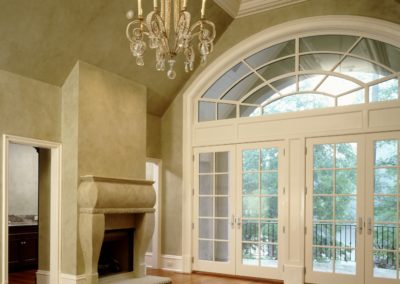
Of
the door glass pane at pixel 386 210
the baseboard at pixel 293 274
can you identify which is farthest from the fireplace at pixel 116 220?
the door glass pane at pixel 386 210

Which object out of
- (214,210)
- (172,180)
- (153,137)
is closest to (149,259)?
(172,180)

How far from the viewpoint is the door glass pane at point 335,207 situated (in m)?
5.81

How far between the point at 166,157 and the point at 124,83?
1.75 metres

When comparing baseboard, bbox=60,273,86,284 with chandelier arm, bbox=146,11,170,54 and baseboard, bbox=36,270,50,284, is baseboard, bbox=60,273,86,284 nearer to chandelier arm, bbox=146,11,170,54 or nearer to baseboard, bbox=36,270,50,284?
baseboard, bbox=36,270,50,284

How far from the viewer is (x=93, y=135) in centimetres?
580

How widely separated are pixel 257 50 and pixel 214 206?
9.11 ft

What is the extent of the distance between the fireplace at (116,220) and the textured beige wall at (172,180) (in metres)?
0.93

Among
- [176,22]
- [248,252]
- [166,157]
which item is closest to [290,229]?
[248,252]

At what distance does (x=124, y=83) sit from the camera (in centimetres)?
646

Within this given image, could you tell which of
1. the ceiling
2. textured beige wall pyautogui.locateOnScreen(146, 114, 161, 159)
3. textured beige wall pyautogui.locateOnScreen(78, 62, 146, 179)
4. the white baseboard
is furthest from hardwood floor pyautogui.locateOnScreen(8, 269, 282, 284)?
the ceiling

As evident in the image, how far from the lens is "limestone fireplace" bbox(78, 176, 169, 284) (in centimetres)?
543

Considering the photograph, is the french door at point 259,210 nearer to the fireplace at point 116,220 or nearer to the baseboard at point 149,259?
the fireplace at point 116,220

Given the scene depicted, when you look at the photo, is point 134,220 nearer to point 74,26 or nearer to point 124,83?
point 124,83

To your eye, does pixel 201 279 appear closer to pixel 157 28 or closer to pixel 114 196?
pixel 114 196
